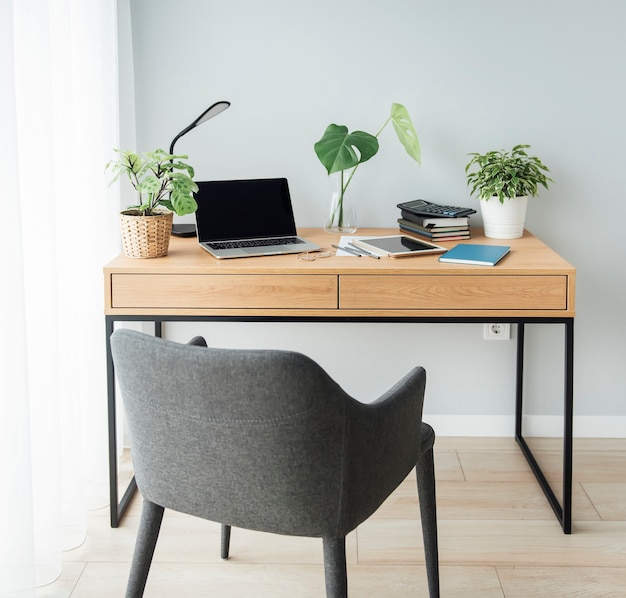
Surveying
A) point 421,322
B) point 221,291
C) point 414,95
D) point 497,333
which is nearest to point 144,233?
point 221,291

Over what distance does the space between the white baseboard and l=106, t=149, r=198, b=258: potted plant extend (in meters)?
1.20

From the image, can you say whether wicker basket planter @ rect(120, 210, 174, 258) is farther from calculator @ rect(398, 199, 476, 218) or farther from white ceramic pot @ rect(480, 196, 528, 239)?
white ceramic pot @ rect(480, 196, 528, 239)

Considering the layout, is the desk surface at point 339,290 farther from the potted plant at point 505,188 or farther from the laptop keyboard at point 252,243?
the potted plant at point 505,188

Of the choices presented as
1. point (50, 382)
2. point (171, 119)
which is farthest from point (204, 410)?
point (171, 119)

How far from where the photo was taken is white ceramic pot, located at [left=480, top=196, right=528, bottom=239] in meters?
2.54

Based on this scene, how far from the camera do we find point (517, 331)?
2834 millimetres

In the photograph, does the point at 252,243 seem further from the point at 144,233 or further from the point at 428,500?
the point at 428,500

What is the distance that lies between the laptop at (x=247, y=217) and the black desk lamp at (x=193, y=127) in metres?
0.16

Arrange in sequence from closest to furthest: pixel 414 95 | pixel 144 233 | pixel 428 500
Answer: pixel 428 500
pixel 144 233
pixel 414 95

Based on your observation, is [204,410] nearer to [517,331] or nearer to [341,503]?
[341,503]

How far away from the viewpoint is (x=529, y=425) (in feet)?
9.58

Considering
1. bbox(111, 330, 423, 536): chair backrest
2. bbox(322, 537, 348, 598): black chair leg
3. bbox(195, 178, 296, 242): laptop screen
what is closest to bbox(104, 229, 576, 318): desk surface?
bbox(195, 178, 296, 242): laptop screen

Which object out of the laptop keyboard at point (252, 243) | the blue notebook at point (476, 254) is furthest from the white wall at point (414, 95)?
the blue notebook at point (476, 254)

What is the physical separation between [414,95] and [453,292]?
82 cm
